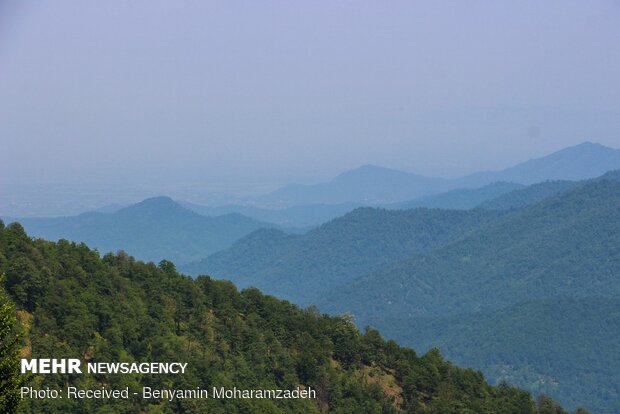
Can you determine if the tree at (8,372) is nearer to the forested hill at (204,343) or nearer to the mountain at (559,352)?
the forested hill at (204,343)

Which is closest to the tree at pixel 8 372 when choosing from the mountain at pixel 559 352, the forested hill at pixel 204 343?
the forested hill at pixel 204 343

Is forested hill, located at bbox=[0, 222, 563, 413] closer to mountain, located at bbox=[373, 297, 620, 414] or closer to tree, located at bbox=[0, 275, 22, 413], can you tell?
tree, located at bbox=[0, 275, 22, 413]

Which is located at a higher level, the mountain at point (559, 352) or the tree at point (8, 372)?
the tree at point (8, 372)

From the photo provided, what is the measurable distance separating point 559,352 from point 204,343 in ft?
444

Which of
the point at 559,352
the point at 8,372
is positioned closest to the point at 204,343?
the point at 8,372

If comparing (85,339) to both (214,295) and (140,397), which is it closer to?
(140,397)

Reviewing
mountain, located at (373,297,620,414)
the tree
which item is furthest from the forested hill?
mountain, located at (373,297,620,414)

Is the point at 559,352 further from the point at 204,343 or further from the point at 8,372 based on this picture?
the point at 8,372

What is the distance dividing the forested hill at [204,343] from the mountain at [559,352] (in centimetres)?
10336

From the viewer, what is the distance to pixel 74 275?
2375 inches

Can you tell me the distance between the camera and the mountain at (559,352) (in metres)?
170

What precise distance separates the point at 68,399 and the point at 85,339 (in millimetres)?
7467

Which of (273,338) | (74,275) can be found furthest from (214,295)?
(74,275)

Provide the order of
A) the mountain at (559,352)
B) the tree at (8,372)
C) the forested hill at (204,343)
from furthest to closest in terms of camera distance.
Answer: the mountain at (559,352) < the forested hill at (204,343) < the tree at (8,372)
